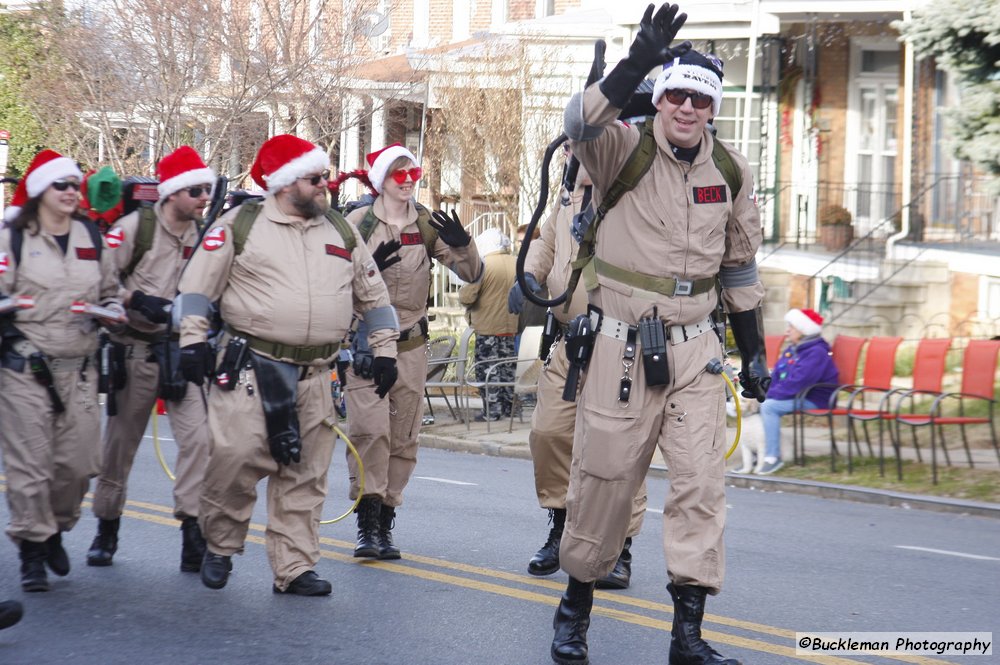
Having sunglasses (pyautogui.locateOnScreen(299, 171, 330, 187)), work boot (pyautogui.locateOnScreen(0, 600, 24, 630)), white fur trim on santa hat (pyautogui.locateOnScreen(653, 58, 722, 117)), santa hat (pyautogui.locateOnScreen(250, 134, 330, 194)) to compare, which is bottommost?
work boot (pyautogui.locateOnScreen(0, 600, 24, 630))

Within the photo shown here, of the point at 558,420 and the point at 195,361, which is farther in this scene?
the point at 558,420

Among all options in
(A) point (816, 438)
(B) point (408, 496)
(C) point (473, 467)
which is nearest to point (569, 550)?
(B) point (408, 496)

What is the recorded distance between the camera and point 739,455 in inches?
532

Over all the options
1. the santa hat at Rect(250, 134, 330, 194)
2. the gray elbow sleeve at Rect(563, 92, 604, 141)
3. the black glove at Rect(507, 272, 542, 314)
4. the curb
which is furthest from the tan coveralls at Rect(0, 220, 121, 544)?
the curb

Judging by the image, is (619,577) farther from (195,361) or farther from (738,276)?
(195,361)

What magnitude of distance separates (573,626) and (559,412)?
178 centimetres

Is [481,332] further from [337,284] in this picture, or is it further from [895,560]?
[337,284]

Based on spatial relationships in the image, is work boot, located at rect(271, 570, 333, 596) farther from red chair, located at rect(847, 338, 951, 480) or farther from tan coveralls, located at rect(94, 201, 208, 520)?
red chair, located at rect(847, 338, 951, 480)

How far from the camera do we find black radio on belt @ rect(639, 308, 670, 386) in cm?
562

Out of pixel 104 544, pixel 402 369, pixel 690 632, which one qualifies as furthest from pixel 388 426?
pixel 690 632

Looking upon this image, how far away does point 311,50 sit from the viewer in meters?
21.6

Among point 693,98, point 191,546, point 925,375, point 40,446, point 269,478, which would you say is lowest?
point 191,546

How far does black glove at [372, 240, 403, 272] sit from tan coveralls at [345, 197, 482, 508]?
Answer: 0.09m

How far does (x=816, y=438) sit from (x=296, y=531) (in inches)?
319
